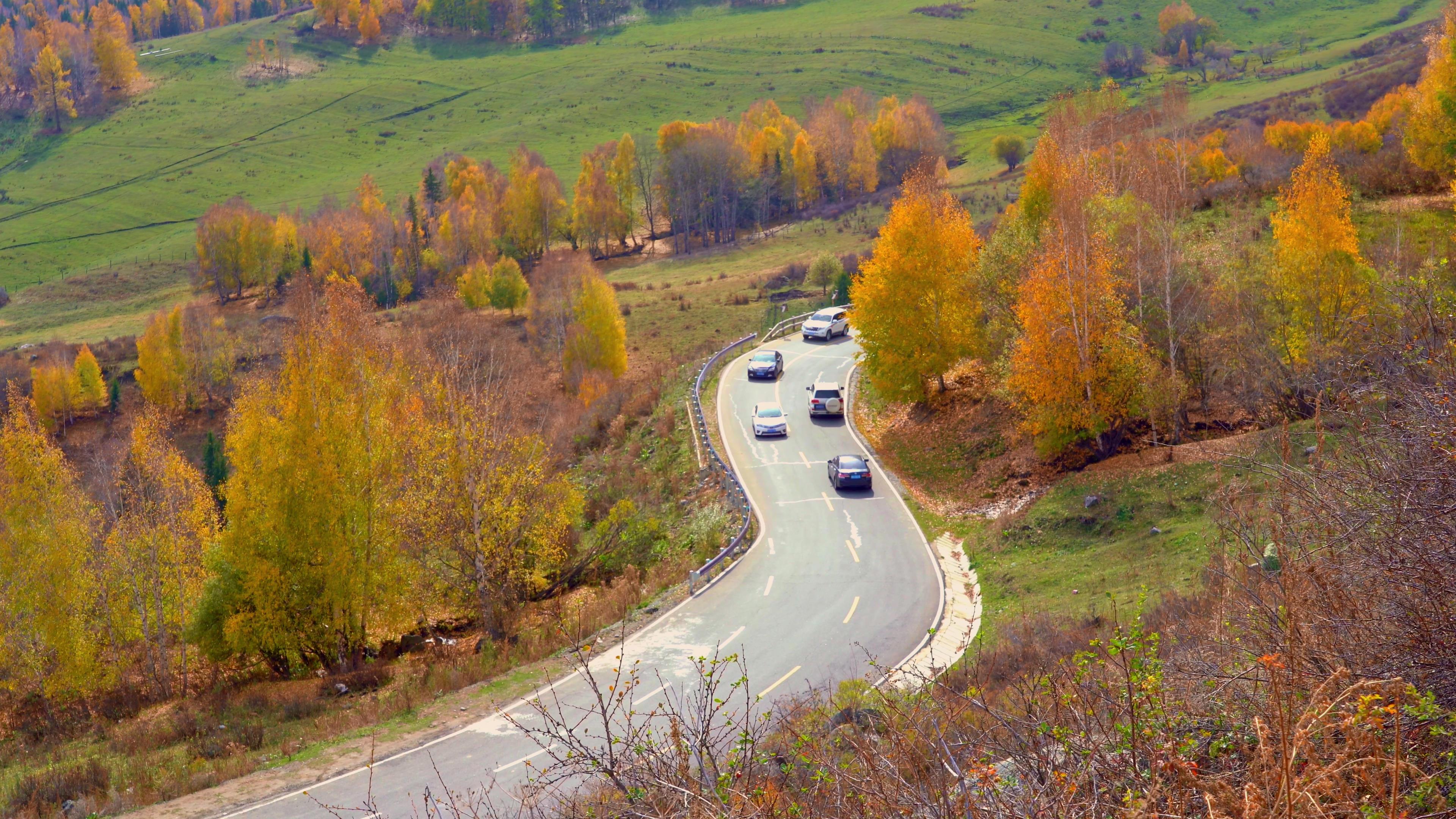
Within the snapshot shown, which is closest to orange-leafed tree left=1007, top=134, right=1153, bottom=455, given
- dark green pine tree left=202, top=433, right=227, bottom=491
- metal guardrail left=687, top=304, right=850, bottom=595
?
metal guardrail left=687, top=304, right=850, bottom=595

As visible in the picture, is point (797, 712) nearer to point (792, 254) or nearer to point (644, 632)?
point (644, 632)

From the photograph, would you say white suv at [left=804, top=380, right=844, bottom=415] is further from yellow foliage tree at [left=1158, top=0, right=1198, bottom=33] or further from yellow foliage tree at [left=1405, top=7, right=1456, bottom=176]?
yellow foliage tree at [left=1158, top=0, right=1198, bottom=33]

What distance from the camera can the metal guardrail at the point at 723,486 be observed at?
2591 cm

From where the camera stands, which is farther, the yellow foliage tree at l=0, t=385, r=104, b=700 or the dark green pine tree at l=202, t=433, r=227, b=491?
the dark green pine tree at l=202, t=433, r=227, b=491

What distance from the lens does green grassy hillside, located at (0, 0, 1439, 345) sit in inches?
5320

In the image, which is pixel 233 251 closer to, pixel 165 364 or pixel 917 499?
pixel 165 364

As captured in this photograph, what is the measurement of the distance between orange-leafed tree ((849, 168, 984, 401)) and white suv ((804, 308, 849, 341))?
651 inches

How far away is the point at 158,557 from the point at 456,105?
165m

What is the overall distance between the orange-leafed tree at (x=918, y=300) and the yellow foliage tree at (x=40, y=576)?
27120mm

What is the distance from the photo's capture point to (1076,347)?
29906 millimetres

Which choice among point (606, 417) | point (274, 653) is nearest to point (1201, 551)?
point (274, 653)

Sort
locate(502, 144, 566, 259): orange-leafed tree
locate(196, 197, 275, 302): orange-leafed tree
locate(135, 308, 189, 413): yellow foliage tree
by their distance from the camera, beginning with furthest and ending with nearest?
locate(502, 144, 566, 259): orange-leafed tree → locate(196, 197, 275, 302): orange-leafed tree → locate(135, 308, 189, 413): yellow foliage tree

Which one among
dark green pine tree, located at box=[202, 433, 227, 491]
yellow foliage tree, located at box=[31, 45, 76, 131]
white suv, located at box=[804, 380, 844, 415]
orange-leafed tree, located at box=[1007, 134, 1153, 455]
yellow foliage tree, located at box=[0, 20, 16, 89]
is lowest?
dark green pine tree, located at box=[202, 433, 227, 491]

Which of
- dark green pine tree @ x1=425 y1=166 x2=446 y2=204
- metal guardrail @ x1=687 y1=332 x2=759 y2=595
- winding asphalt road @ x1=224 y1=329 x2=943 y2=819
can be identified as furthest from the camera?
dark green pine tree @ x1=425 y1=166 x2=446 y2=204
